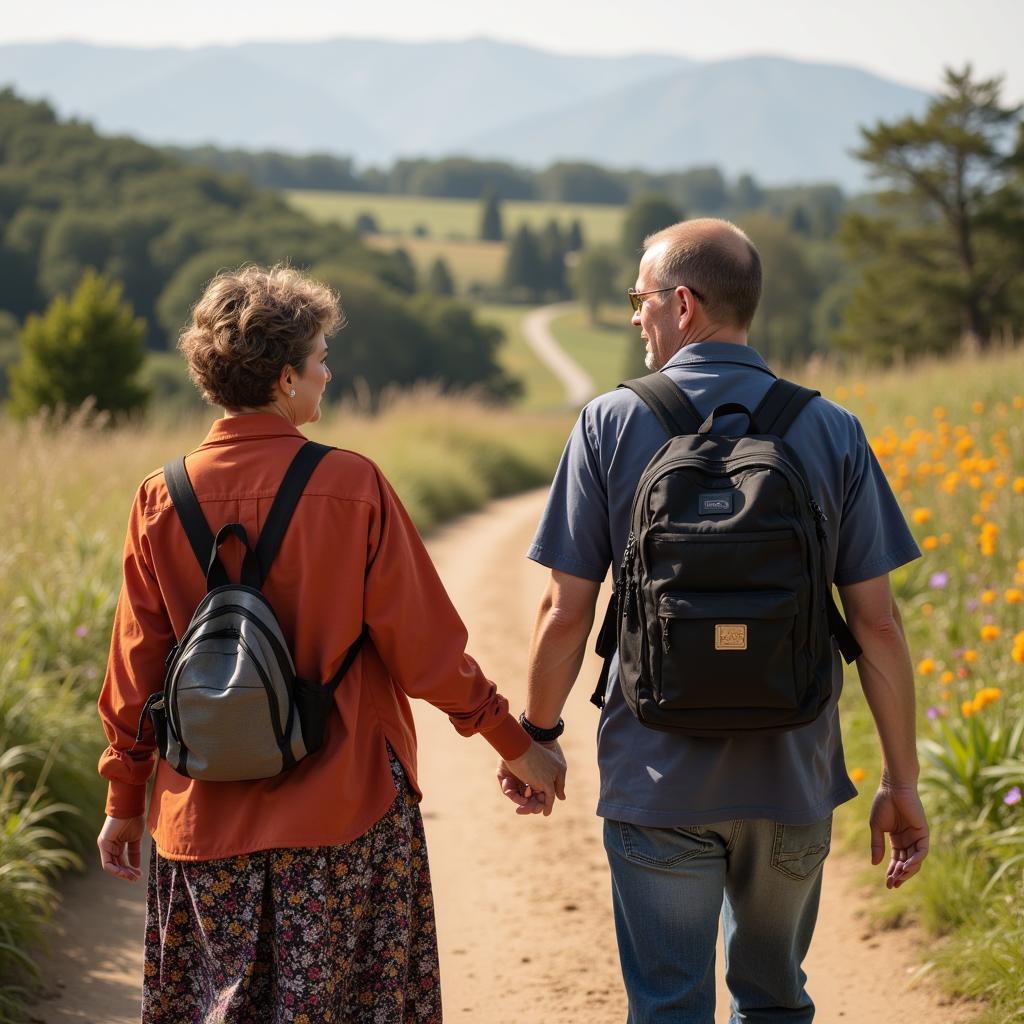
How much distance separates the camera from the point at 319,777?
2.36 m

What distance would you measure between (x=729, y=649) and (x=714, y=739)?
0.26 m

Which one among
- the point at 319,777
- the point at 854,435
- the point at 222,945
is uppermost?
the point at 854,435

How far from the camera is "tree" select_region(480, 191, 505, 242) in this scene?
127 metres

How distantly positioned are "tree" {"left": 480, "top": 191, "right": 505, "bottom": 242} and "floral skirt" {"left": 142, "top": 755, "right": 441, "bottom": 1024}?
416ft

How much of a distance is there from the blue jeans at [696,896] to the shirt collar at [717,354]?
2.98 ft

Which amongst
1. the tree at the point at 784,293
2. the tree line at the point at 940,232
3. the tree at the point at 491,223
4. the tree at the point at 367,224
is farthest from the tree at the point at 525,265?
the tree line at the point at 940,232

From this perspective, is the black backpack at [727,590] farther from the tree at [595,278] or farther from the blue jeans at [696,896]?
the tree at [595,278]

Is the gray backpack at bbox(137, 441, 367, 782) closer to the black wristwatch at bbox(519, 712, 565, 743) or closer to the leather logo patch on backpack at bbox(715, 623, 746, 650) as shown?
the black wristwatch at bbox(519, 712, 565, 743)

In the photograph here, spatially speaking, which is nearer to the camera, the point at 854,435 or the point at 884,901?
the point at 854,435

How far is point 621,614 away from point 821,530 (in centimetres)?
41

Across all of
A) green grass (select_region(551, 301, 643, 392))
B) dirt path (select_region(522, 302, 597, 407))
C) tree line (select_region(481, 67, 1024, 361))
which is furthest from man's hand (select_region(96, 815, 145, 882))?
green grass (select_region(551, 301, 643, 392))

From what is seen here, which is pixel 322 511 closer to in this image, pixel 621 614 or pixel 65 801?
pixel 621 614

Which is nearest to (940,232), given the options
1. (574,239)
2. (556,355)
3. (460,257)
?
(556,355)

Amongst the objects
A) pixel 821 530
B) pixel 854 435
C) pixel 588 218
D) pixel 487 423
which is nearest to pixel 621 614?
pixel 821 530
